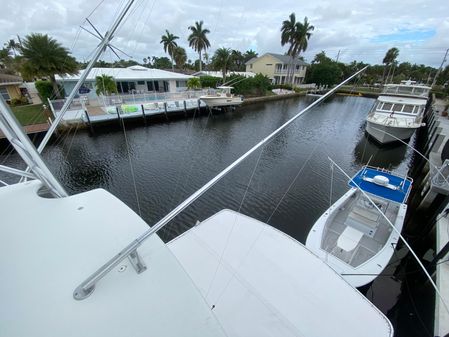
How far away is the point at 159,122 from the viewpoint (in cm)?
2314

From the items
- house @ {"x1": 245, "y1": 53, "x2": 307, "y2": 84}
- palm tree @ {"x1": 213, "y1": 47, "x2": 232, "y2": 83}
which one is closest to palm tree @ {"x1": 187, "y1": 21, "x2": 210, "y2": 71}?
palm tree @ {"x1": 213, "y1": 47, "x2": 232, "y2": 83}

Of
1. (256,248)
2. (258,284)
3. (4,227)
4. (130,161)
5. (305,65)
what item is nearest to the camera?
(4,227)

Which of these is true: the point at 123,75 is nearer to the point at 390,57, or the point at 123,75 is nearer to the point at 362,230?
the point at 362,230

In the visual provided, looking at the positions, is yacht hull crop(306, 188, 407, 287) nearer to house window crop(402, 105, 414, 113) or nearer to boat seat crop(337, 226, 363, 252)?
boat seat crop(337, 226, 363, 252)

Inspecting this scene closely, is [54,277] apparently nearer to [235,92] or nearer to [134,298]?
[134,298]

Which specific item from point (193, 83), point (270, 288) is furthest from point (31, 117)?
point (270, 288)

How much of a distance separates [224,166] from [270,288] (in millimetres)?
9924

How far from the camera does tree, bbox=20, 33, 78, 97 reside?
18469 millimetres

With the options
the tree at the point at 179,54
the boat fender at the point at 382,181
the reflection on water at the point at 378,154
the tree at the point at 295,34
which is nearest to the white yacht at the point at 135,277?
the boat fender at the point at 382,181

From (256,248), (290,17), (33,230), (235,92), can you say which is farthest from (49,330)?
(290,17)

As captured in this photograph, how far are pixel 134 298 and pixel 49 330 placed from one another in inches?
22.2

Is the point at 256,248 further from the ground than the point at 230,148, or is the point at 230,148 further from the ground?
the point at 256,248

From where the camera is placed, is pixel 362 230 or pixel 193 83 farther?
pixel 193 83

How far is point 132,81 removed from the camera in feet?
89.4
